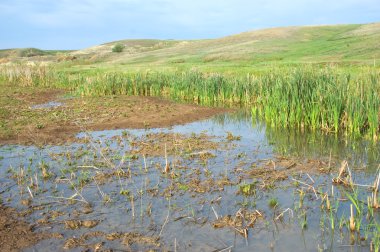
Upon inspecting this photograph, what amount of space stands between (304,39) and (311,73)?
3903 cm

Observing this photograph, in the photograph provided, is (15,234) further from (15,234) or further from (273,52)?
(273,52)

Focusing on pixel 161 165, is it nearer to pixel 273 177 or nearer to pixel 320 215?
pixel 273 177

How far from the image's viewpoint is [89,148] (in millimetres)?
9383

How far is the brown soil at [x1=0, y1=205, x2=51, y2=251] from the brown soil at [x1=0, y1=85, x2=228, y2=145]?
5051 mm

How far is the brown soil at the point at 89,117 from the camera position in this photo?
36.7 feet

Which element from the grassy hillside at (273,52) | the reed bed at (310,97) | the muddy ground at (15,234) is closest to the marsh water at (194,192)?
the muddy ground at (15,234)

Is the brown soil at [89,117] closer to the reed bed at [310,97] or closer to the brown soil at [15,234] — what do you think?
the reed bed at [310,97]

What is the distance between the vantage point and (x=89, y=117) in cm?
1412

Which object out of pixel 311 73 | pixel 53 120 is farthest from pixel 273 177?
pixel 53 120

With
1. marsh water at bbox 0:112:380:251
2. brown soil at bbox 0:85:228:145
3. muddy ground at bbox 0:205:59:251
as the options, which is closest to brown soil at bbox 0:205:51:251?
muddy ground at bbox 0:205:59:251

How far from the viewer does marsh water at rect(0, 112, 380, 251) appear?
183 inches

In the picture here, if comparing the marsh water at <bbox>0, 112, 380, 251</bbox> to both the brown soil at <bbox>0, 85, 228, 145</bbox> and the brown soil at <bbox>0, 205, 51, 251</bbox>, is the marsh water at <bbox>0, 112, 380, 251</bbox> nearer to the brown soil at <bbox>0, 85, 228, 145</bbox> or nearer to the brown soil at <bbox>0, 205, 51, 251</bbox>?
the brown soil at <bbox>0, 205, 51, 251</bbox>

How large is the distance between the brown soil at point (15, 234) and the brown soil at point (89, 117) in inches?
199

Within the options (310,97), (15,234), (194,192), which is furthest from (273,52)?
(15,234)
